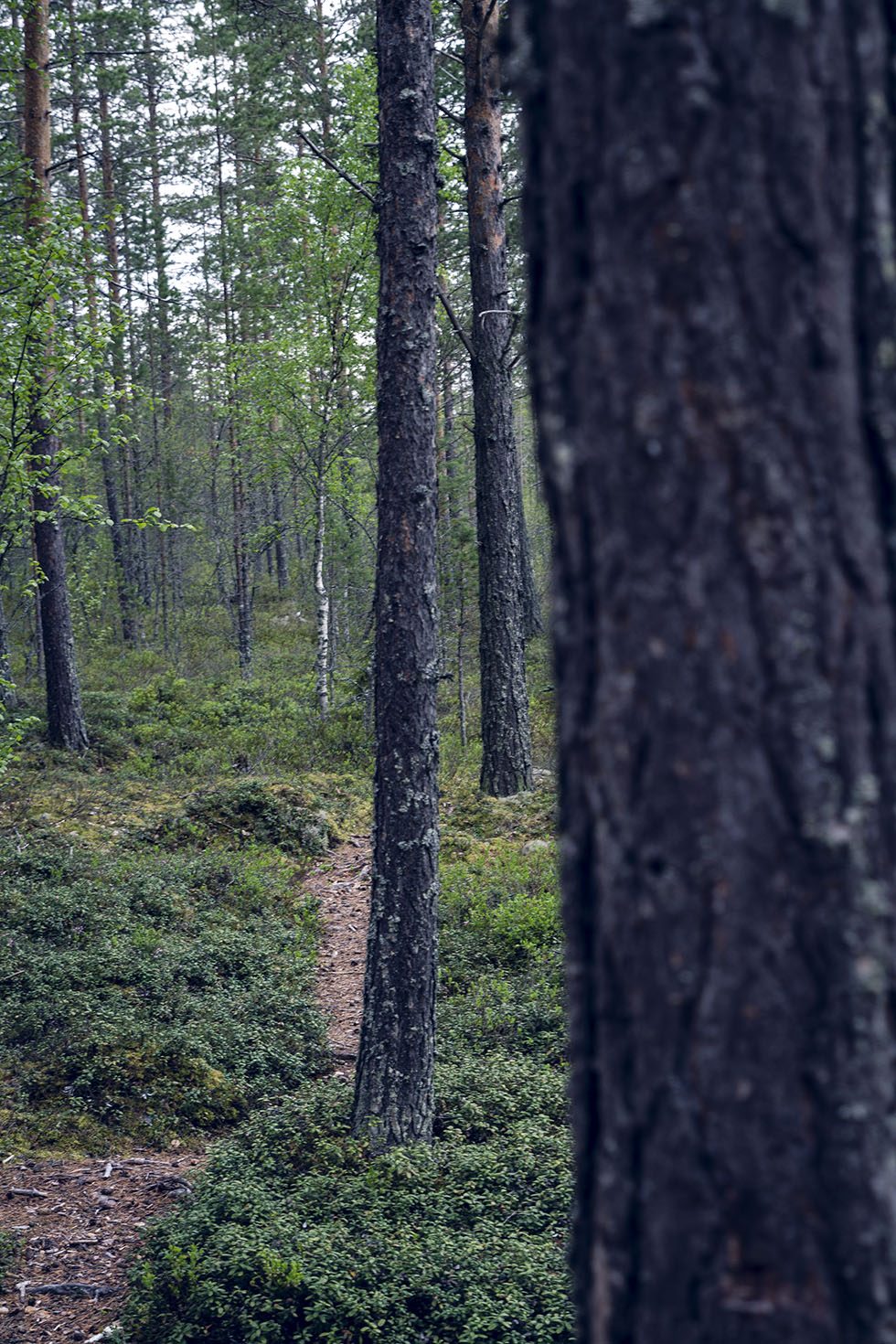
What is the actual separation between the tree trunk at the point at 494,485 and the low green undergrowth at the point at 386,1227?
523 centimetres

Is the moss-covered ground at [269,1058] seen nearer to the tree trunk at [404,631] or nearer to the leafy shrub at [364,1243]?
the leafy shrub at [364,1243]

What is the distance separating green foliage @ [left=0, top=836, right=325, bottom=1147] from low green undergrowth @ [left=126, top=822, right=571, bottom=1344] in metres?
0.70

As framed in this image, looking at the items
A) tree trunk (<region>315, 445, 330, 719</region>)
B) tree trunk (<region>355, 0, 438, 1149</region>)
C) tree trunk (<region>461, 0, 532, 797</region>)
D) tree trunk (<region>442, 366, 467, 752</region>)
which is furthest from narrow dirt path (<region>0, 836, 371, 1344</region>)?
tree trunk (<region>315, 445, 330, 719</region>)

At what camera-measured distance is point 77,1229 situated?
14.8ft

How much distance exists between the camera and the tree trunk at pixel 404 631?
194 inches

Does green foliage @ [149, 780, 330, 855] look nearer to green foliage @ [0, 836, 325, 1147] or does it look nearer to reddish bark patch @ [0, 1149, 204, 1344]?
green foliage @ [0, 836, 325, 1147]

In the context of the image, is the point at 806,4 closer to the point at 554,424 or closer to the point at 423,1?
the point at 554,424

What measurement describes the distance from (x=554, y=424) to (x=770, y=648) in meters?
0.37

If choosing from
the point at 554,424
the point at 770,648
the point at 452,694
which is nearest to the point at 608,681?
the point at 770,648

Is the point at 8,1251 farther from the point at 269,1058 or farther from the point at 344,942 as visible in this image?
the point at 344,942

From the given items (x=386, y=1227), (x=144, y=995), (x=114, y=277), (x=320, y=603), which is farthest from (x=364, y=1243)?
(x=114, y=277)

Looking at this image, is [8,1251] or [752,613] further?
[8,1251]

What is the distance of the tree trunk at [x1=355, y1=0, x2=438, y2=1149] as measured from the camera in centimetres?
492

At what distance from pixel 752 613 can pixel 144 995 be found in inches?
259
